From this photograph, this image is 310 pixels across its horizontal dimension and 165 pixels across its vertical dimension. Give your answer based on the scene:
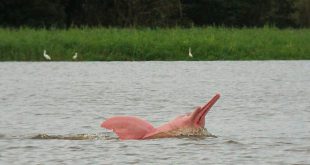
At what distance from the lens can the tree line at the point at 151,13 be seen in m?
51.2

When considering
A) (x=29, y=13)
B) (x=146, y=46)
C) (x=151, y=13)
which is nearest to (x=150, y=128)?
(x=146, y=46)

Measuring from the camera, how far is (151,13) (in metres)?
52.0

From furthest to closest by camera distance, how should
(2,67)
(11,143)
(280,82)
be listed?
(2,67)
(280,82)
(11,143)

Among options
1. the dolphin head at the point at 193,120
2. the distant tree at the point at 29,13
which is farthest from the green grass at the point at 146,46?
the dolphin head at the point at 193,120

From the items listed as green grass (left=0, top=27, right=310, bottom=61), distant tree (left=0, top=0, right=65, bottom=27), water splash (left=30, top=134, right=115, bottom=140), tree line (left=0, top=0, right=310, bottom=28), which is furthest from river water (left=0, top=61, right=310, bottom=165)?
tree line (left=0, top=0, right=310, bottom=28)

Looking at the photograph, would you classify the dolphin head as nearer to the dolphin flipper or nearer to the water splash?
the dolphin flipper

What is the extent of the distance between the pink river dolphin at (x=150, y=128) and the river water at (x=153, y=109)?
4.6 inches

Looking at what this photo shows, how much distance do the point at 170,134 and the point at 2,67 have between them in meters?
19.4

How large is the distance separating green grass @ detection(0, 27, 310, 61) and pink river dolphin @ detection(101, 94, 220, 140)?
21.8 metres

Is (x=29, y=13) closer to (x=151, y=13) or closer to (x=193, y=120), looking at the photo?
(x=151, y=13)

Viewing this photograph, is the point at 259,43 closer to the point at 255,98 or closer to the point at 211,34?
the point at 211,34

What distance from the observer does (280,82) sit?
27.4 m

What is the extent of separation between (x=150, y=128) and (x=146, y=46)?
22.3 m

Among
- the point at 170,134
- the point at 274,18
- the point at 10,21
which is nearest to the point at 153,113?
the point at 170,134
